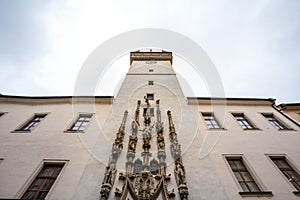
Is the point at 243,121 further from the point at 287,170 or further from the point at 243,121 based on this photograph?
the point at 287,170

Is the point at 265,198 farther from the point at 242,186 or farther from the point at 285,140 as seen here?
the point at 285,140

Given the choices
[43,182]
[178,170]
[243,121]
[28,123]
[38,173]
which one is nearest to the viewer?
[178,170]

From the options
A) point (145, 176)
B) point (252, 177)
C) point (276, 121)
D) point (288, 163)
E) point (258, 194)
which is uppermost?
point (276, 121)

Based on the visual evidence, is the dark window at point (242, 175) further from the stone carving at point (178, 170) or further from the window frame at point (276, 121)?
the window frame at point (276, 121)

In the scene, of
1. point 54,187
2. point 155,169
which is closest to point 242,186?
point 155,169

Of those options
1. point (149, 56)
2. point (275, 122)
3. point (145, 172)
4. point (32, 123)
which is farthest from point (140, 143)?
point (149, 56)

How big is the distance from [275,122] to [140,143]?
994 centimetres

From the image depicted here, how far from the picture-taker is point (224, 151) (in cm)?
945

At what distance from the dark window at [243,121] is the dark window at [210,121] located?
5.46ft

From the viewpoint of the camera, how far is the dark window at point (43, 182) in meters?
7.01

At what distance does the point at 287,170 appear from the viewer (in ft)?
28.5

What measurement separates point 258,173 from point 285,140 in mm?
3774

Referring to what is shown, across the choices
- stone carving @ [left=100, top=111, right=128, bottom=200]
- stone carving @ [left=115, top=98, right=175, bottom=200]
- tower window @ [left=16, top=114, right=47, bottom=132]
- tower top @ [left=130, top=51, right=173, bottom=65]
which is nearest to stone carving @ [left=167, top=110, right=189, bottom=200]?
stone carving @ [left=115, top=98, right=175, bottom=200]

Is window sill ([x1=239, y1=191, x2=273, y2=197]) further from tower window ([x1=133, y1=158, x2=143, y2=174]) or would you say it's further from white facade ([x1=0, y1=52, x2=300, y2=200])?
tower window ([x1=133, y1=158, x2=143, y2=174])
